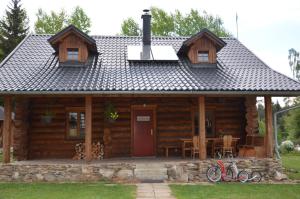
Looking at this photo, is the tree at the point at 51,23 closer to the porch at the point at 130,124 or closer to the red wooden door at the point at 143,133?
the porch at the point at 130,124

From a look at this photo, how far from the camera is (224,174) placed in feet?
41.9

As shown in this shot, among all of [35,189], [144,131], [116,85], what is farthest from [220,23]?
[35,189]

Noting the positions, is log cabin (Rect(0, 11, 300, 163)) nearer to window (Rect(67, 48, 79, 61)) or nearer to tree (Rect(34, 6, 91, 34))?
window (Rect(67, 48, 79, 61))

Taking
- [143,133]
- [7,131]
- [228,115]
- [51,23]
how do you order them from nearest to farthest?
[7,131] → [143,133] → [228,115] → [51,23]

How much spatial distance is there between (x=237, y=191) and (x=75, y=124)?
763 cm

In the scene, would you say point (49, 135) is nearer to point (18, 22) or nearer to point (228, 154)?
point (228, 154)

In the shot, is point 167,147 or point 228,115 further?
point 228,115

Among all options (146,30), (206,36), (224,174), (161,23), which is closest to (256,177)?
(224,174)

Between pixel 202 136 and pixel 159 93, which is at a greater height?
pixel 159 93

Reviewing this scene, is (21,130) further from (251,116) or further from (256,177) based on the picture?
(251,116)

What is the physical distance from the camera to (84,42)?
15.6 m

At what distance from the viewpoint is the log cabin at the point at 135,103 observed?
1448 centimetres

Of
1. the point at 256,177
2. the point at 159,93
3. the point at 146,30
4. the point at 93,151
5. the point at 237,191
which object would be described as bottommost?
the point at 237,191

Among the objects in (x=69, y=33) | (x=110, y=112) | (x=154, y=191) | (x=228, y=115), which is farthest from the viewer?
(x=228, y=115)
